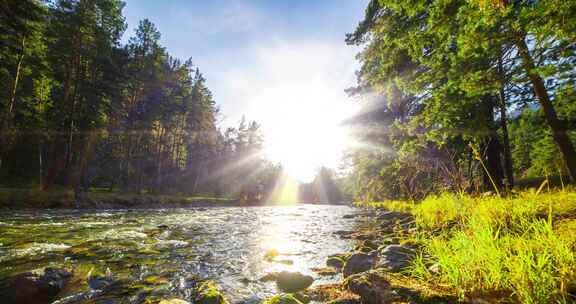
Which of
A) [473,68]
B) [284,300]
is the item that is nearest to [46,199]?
[284,300]

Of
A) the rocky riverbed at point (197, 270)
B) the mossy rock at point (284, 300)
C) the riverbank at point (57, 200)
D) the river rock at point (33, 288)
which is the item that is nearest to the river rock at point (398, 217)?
the rocky riverbed at point (197, 270)

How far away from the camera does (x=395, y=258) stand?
4273 millimetres

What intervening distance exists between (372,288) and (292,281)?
1.62 m

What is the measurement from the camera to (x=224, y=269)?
5254 millimetres

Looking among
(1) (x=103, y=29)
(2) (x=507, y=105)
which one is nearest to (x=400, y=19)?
(2) (x=507, y=105)

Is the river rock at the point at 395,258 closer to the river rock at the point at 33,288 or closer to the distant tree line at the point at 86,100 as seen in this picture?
the river rock at the point at 33,288

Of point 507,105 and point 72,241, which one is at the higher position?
point 507,105

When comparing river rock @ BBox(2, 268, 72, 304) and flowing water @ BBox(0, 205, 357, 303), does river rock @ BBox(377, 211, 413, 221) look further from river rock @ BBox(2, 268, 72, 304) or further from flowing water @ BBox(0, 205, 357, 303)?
river rock @ BBox(2, 268, 72, 304)

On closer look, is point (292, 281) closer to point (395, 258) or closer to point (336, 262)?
point (336, 262)

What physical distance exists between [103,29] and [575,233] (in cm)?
3056

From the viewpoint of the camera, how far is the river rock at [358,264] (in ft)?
14.7

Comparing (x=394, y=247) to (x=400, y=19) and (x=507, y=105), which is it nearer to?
(x=400, y=19)

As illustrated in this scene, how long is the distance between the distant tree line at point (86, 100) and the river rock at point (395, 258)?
74.7 feet

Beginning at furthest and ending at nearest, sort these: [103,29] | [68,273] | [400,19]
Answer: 1. [103,29]
2. [400,19]
3. [68,273]
